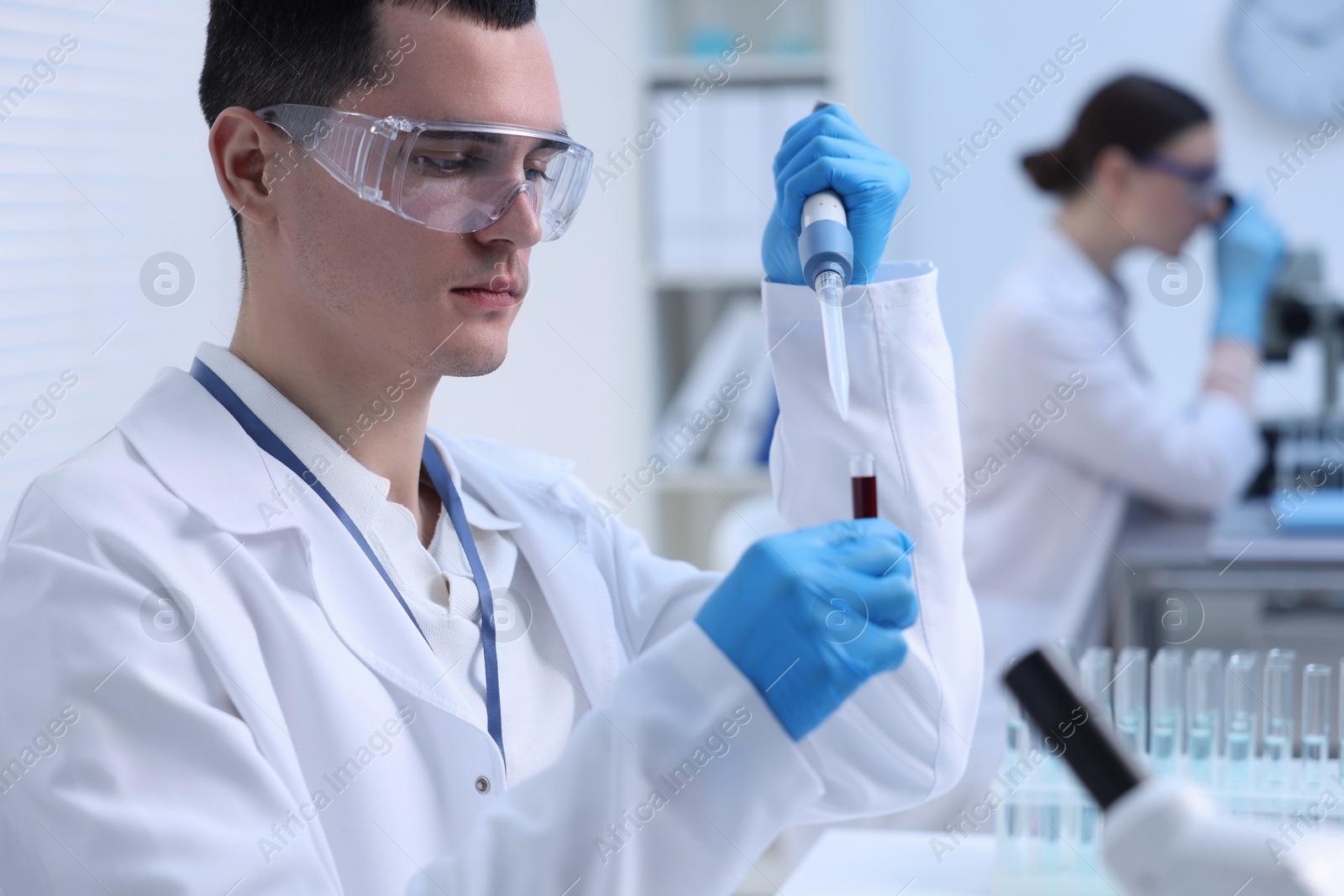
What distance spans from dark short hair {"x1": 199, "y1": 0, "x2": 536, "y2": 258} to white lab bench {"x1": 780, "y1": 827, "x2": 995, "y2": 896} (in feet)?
2.85

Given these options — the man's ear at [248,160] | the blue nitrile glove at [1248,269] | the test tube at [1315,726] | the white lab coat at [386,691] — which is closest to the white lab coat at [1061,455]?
the blue nitrile glove at [1248,269]

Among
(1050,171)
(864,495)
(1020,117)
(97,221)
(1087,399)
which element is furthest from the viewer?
(1020,117)

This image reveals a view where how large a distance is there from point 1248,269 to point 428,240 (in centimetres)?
222

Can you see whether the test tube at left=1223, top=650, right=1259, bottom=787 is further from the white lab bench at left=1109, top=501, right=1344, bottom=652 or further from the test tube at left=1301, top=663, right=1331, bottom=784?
the white lab bench at left=1109, top=501, right=1344, bottom=652

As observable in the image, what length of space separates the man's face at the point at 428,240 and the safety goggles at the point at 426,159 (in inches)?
0.6

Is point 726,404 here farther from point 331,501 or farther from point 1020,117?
point 331,501

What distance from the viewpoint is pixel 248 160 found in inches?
42.9

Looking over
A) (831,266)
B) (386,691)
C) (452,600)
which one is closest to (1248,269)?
(831,266)

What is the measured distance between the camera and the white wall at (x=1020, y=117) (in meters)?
3.17

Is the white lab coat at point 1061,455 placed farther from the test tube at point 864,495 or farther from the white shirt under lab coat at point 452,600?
the test tube at point 864,495

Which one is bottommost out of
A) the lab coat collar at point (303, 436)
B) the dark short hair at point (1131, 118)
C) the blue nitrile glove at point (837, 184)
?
the lab coat collar at point (303, 436)

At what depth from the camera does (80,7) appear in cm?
141

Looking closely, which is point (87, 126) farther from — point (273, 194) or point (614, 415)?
point (614, 415)

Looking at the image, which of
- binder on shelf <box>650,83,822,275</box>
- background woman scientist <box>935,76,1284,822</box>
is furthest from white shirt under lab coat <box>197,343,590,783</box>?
binder on shelf <box>650,83,822,275</box>
